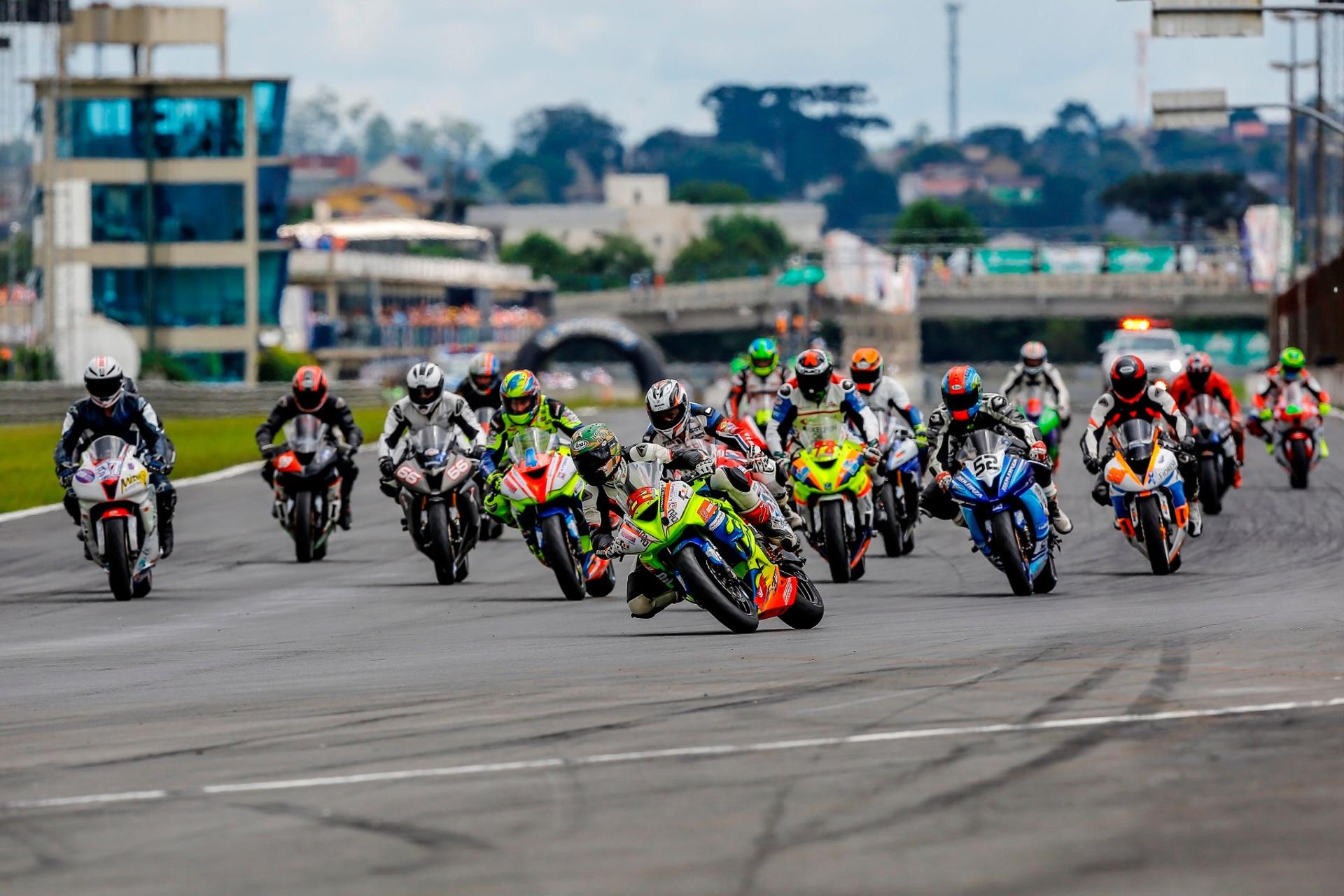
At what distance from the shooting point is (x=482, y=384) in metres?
18.9

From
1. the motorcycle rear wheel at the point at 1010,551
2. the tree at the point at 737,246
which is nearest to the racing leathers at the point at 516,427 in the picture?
the motorcycle rear wheel at the point at 1010,551

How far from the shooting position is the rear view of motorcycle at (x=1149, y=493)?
1605 cm

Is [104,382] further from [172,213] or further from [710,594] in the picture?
[172,213]

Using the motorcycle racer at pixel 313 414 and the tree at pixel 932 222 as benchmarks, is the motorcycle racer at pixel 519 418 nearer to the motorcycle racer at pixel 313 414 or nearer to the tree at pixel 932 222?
the motorcycle racer at pixel 313 414

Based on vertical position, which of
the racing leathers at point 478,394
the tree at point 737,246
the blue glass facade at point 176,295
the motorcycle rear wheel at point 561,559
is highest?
the tree at point 737,246

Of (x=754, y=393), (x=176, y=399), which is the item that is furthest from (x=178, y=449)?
(x=754, y=393)

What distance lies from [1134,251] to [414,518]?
84.2m

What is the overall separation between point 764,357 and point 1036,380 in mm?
3919

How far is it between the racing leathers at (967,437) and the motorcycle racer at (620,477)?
214cm

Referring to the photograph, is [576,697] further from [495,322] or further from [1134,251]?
[495,322]

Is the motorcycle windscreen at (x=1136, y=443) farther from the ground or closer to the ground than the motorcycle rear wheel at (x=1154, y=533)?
farther from the ground

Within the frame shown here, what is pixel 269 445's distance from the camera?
18.2 meters

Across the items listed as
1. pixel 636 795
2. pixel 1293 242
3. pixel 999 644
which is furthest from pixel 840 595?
pixel 1293 242

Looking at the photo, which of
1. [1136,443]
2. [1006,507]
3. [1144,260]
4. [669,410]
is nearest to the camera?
[669,410]
